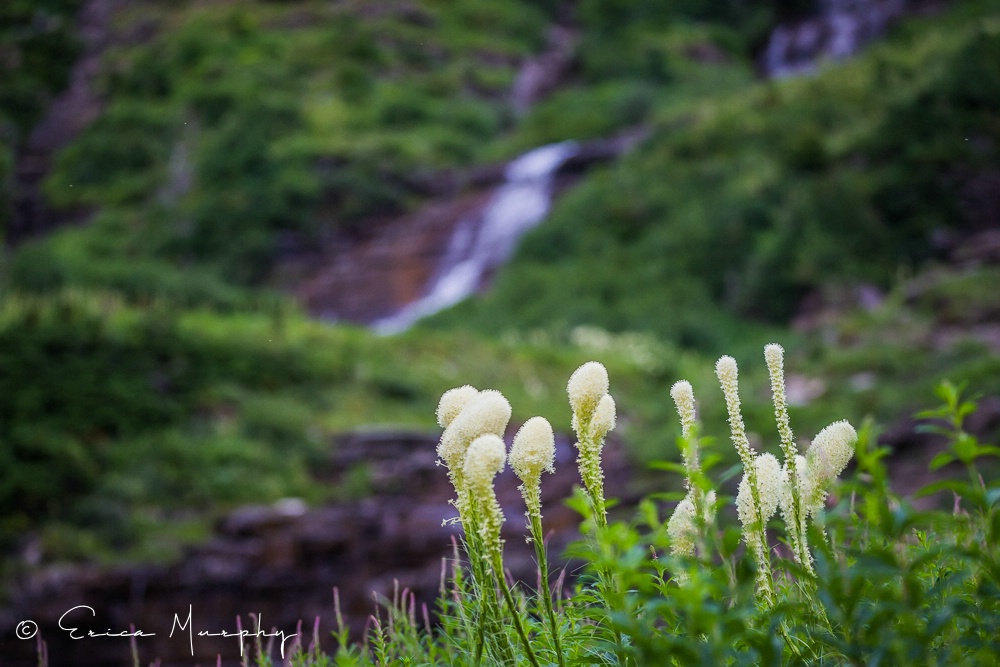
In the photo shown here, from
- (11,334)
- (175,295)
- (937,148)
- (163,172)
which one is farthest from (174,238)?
(937,148)

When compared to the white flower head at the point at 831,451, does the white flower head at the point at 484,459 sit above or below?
above

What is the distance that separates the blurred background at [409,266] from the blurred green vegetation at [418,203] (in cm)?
6

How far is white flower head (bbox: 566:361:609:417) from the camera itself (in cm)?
182

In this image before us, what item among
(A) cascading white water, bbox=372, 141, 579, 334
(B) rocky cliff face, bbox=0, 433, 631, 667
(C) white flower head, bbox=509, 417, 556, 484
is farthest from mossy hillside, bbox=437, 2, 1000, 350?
(C) white flower head, bbox=509, 417, 556, 484

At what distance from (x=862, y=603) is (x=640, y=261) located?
49.8 feet

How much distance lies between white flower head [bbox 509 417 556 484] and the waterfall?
27721 millimetres

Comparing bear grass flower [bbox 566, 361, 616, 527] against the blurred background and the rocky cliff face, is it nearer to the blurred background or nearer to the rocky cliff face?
the blurred background

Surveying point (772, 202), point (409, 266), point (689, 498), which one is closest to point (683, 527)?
point (689, 498)

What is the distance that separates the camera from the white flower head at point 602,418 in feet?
5.88

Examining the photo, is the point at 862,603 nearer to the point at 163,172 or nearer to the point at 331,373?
the point at 331,373

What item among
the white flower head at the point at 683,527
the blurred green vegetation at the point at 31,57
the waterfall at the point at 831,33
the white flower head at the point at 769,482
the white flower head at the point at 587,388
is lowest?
the white flower head at the point at 683,527

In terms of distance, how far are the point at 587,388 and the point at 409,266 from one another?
1995cm

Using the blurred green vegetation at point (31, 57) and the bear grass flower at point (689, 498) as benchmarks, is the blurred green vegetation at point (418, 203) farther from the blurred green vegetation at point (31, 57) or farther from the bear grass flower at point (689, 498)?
the bear grass flower at point (689, 498)

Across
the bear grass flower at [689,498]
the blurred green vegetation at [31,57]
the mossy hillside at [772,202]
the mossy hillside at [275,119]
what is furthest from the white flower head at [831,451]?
the blurred green vegetation at [31,57]
